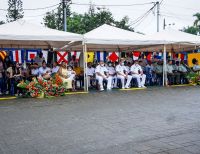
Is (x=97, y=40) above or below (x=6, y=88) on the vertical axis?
above

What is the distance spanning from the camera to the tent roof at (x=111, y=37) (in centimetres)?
1296

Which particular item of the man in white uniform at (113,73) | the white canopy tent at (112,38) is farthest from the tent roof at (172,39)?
the man in white uniform at (113,73)

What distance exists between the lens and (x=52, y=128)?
5.95 meters

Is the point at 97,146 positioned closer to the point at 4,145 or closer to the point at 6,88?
the point at 4,145

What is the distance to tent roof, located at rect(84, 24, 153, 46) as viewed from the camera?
13.0m

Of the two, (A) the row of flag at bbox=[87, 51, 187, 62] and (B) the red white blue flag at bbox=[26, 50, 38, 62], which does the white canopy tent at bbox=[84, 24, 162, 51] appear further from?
(B) the red white blue flag at bbox=[26, 50, 38, 62]

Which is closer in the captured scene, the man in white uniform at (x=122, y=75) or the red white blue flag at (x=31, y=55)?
the man in white uniform at (x=122, y=75)

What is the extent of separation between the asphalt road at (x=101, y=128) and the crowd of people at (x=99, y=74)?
132 inches

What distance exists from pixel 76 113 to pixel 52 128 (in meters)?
1.77

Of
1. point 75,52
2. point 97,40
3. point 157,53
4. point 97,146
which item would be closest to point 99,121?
point 97,146

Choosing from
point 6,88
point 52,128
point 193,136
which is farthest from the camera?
point 6,88

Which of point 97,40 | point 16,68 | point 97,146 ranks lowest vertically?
point 97,146

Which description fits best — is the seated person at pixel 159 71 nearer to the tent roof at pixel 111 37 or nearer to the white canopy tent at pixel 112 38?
the white canopy tent at pixel 112 38

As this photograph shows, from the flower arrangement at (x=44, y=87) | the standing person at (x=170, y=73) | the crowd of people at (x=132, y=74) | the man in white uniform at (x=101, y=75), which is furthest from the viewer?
the standing person at (x=170, y=73)
